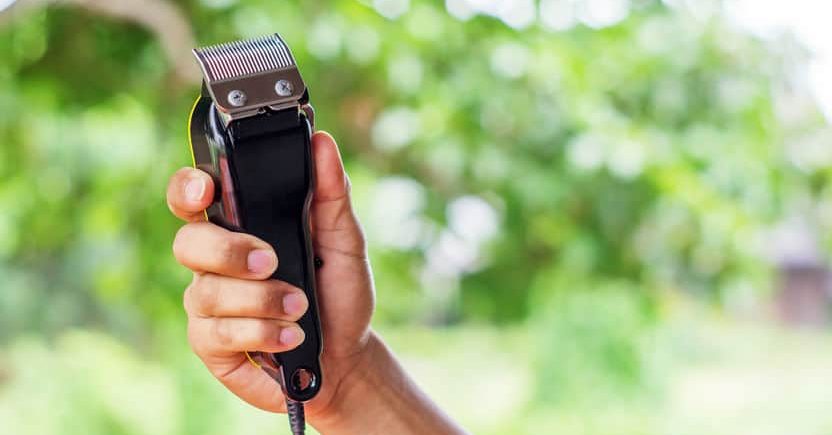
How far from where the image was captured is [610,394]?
3020mm

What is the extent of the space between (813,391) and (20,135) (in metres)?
2.97

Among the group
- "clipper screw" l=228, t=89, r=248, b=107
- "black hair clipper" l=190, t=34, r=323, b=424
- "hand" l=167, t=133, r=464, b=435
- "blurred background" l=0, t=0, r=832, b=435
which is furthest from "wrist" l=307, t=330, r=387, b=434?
"blurred background" l=0, t=0, r=832, b=435

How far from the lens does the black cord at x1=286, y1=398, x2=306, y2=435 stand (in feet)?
1.82

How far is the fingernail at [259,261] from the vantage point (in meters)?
0.52

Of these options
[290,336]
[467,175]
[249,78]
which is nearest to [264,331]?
[290,336]

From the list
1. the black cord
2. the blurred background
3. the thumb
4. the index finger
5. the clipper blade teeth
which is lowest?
the black cord

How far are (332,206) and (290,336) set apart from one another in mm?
80

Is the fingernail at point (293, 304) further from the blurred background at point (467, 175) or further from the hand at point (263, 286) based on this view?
the blurred background at point (467, 175)

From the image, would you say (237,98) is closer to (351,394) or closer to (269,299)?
(269,299)

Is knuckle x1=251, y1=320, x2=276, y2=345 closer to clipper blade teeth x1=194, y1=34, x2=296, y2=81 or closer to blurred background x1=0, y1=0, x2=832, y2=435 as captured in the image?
clipper blade teeth x1=194, y1=34, x2=296, y2=81

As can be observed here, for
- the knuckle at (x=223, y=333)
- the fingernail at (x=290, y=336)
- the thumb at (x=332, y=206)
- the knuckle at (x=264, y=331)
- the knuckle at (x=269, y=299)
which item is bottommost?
the knuckle at (x=223, y=333)

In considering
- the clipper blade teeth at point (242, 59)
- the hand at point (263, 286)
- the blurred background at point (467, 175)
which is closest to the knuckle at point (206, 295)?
the hand at point (263, 286)

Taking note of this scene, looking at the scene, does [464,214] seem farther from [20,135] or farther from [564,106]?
[20,135]

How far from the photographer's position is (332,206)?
575 millimetres
